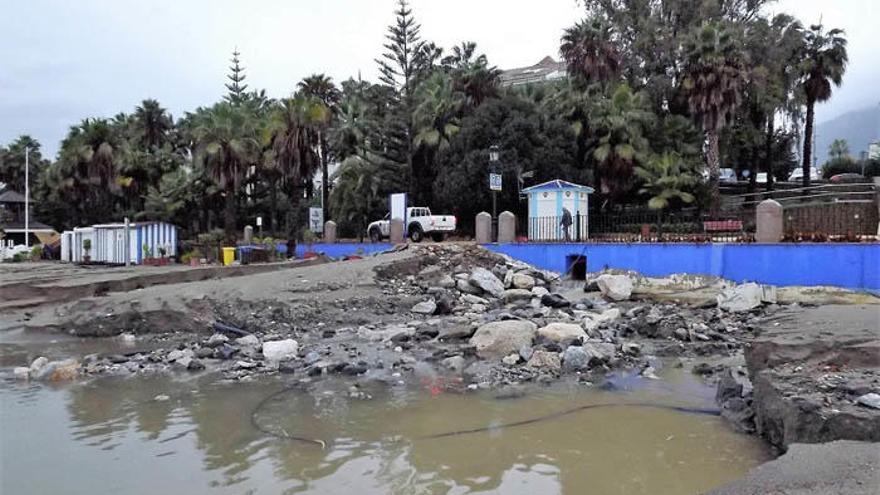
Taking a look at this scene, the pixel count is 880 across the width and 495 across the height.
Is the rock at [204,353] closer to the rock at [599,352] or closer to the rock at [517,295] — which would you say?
the rock at [599,352]

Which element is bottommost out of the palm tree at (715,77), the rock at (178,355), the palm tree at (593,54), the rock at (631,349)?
the rock at (178,355)

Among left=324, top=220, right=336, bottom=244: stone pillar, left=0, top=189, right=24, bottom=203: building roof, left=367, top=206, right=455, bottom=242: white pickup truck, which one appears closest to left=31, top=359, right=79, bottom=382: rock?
left=367, top=206, right=455, bottom=242: white pickup truck

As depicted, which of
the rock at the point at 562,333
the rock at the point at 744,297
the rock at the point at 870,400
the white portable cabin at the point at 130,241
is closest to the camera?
the rock at the point at 870,400

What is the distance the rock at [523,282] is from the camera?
62.9 ft

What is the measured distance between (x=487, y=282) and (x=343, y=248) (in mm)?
12139

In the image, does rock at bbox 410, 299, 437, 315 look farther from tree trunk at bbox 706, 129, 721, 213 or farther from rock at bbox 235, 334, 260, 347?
tree trunk at bbox 706, 129, 721, 213

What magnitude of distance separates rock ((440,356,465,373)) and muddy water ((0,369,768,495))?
133cm

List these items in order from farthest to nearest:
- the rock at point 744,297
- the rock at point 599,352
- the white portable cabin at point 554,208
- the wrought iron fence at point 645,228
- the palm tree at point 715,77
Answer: the palm tree at point 715,77, the white portable cabin at point 554,208, the wrought iron fence at point 645,228, the rock at point 744,297, the rock at point 599,352

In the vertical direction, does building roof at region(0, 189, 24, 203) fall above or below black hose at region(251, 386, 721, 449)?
above

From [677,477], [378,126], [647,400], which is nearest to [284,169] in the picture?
[378,126]

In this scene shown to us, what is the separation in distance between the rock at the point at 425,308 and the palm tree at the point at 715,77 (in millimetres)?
17706

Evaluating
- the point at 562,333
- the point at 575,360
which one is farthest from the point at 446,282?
the point at 575,360

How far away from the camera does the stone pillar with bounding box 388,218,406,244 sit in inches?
1094

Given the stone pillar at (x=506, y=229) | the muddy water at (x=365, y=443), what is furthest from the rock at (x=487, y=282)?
the muddy water at (x=365, y=443)
